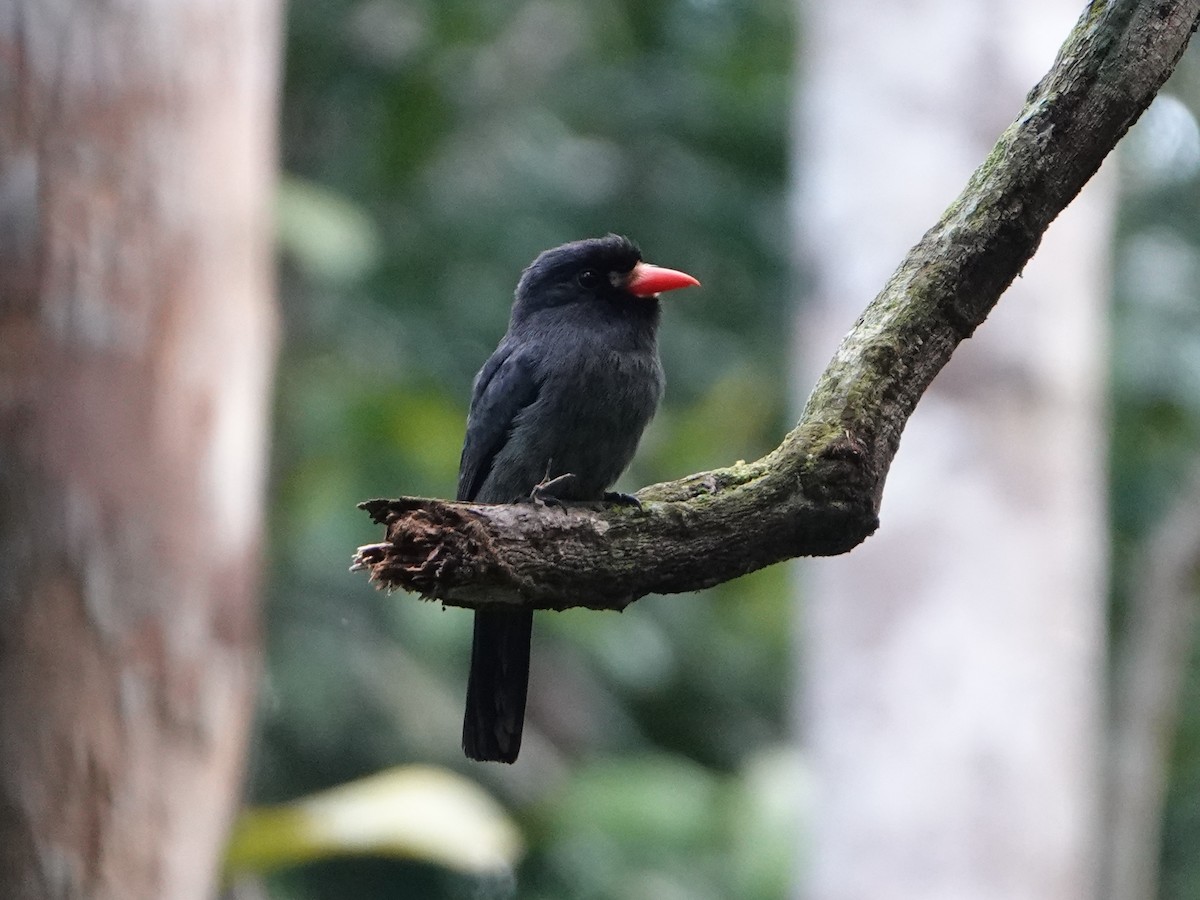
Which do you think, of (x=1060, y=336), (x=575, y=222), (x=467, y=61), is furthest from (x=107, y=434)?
(x=467, y=61)

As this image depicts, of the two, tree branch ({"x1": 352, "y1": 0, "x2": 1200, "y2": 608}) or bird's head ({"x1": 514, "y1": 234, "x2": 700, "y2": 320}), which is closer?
tree branch ({"x1": 352, "y1": 0, "x2": 1200, "y2": 608})

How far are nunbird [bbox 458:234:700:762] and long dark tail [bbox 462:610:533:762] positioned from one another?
393 mm

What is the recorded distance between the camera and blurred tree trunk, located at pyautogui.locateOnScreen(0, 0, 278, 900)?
11.7ft

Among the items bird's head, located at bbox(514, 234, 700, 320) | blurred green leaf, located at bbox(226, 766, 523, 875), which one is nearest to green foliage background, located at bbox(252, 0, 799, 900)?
blurred green leaf, located at bbox(226, 766, 523, 875)

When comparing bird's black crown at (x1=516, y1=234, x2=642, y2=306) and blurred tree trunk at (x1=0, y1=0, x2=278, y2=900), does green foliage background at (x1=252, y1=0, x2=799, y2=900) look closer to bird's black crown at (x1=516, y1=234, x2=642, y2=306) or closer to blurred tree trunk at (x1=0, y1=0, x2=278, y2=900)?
blurred tree trunk at (x1=0, y1=0, x2=278, y2=900)

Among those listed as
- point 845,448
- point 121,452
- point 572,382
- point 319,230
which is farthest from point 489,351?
point 845,448

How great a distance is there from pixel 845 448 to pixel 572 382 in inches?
58.0

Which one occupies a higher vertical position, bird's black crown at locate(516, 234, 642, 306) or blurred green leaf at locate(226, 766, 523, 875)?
bird's black crown at locate(516, 234, 642, 306)

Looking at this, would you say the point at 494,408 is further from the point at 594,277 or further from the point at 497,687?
the point at 497,687

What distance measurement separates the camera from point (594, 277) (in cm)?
364

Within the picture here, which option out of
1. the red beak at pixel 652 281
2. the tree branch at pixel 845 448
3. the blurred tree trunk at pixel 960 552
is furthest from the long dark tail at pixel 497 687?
the blurred tree trunk at pixel 960 552

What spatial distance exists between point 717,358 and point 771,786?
4.07 m

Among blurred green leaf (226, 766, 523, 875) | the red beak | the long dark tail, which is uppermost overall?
the red beak

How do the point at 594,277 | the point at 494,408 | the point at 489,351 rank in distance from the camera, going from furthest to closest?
1. the point at 489,351
2. the point at 594,277
3. the point at 494,408
